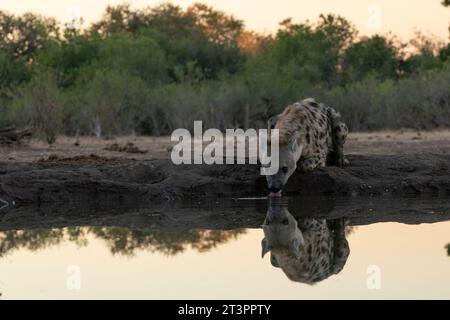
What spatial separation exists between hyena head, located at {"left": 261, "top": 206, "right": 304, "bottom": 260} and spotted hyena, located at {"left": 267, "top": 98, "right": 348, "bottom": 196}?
81 cm

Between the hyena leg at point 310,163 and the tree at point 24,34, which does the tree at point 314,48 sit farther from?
the hyena leg at point 310,163

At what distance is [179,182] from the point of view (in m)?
13.8

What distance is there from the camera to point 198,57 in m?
44.1

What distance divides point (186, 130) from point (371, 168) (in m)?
13.7

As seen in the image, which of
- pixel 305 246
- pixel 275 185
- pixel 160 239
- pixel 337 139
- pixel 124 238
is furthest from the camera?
pixel 337 139

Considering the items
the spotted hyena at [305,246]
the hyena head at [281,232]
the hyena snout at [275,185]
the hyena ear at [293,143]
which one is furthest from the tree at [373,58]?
the spotted hyena at [305,246]

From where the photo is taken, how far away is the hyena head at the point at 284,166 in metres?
13.1

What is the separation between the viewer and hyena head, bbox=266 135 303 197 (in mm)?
13062

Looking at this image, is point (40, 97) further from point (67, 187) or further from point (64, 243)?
point (64, 243)

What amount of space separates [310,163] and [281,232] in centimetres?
334

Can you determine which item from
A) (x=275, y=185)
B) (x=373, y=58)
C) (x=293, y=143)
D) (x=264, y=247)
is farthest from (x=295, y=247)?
(x=373, y=58)

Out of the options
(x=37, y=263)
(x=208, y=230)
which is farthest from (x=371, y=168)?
(x=37, y=263)

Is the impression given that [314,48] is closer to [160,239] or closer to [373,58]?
[373,58]

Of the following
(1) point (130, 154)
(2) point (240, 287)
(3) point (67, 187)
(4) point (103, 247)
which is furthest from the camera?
(1) point (130, 154)
